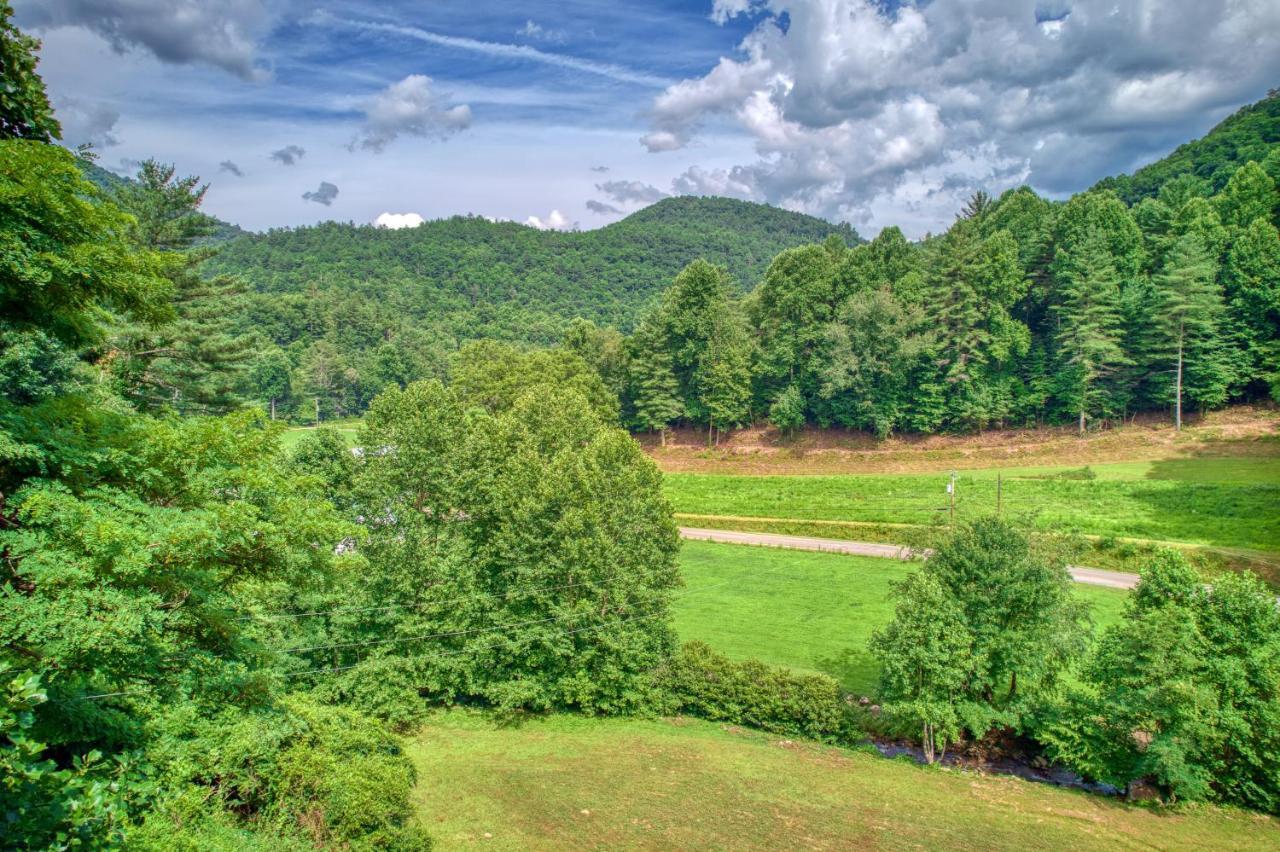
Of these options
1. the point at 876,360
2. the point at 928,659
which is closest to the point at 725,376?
the point at 876,360

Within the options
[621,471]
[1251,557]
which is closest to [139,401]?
[621,471]

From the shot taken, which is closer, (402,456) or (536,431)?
(402,456)

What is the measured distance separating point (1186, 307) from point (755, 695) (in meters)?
47.7

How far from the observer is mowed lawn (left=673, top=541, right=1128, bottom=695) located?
88.5 ft

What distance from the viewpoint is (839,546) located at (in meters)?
40.8

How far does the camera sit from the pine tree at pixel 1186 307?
50469mm

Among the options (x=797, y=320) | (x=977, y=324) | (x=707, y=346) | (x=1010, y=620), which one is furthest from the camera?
(x=707, y=346)

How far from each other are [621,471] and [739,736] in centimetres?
988

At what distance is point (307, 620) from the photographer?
23.3m

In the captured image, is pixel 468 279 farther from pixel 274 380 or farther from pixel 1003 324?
pixel 1003 324

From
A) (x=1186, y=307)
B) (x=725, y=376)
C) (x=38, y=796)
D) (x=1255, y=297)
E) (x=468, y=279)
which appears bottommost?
(x=38, y=796)

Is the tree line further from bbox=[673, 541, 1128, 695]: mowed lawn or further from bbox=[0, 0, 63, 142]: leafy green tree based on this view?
bbox=[0, 0, 63, 142]: leafy green tree

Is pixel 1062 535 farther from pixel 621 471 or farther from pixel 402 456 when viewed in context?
pixel 402 456

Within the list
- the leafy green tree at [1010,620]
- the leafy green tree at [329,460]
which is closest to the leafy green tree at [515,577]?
the leafy green tree at [329,460]
